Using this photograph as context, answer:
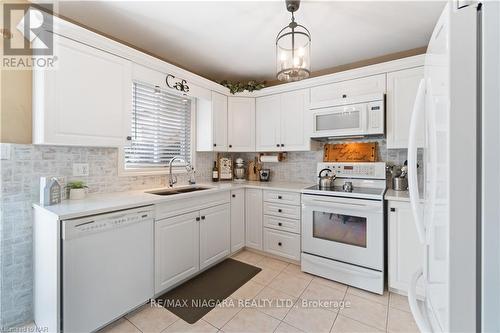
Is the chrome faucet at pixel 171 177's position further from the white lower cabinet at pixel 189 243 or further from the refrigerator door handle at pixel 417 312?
the refrigerator door handle at pixel 417 312

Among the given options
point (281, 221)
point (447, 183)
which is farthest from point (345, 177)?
Result: point (447, 183)

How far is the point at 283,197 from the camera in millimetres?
2658

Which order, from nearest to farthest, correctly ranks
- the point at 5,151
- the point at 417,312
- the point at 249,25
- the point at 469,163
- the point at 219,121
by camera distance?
the point at 469,163, the point at 417,312, the point at 5,151, the point at 249,25, the point at 219,121

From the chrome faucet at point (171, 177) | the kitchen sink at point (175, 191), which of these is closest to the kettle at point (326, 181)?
the kitchen sink at point (175, 191)

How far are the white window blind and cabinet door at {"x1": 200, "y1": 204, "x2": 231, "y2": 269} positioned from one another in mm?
845

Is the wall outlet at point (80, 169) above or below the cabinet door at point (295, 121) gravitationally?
below

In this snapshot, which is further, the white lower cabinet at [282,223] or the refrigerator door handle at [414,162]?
the white lower cabinet at [282,223]

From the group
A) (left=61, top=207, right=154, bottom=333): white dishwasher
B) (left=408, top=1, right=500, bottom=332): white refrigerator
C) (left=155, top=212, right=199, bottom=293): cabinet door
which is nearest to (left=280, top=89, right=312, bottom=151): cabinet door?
(left=155, top=212, right=199, bottom=293): cabinet door

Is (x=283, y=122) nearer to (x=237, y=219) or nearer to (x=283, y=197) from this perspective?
(x=283, y=197)

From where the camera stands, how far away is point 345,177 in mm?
2682

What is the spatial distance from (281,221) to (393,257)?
1.16 m

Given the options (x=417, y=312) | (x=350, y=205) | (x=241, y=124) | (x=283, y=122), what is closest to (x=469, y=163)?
(x=417, y=312)

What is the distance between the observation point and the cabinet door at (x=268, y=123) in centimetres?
308

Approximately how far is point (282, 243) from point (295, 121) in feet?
5.15
